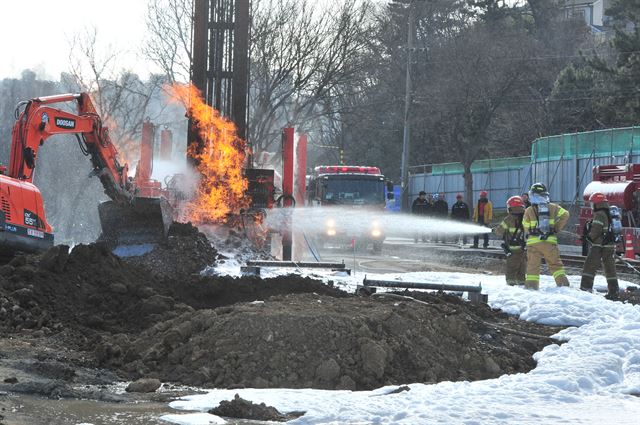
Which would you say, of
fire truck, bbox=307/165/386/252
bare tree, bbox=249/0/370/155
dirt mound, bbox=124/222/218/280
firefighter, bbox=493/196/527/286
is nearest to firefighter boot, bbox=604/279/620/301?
firefighter, bbox=493/196/527/286

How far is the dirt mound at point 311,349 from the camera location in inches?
369

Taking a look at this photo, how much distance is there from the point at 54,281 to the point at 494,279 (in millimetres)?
9084

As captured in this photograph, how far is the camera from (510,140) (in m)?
56.5

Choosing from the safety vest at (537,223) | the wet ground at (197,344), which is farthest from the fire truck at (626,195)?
the wet ground at (197,344)

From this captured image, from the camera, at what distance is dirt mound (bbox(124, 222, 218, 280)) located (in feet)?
59.5

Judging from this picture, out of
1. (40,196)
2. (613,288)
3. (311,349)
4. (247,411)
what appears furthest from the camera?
(613,288)

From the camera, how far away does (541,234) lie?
16.5m

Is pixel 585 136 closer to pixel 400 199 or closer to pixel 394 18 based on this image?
pixel 400 199

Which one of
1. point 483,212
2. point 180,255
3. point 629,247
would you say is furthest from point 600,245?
point 483,212

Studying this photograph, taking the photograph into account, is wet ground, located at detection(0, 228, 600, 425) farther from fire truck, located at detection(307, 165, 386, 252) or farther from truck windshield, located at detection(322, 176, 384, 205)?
truck windshield, located at detection(322, 176, 384, 205)

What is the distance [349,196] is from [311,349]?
2245 cm

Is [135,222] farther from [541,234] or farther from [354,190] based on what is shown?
[354,190]

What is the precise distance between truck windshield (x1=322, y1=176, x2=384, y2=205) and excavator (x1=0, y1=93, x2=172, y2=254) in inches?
455

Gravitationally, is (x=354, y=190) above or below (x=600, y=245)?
above
